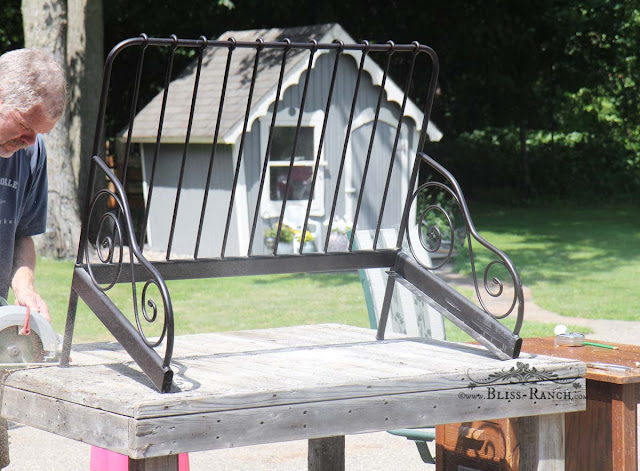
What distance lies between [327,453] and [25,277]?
140 centimetres

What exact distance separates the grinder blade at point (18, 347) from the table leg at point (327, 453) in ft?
4.76

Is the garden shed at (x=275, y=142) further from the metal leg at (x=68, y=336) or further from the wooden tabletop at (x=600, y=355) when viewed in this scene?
the metal leg at (x=68, y=336)

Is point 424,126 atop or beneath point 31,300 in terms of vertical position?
atop

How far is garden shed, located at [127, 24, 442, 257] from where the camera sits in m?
15.0

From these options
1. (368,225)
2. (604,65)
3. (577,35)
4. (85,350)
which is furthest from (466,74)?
(85,350)

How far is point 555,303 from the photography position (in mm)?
10578

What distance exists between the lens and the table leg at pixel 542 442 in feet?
9.29

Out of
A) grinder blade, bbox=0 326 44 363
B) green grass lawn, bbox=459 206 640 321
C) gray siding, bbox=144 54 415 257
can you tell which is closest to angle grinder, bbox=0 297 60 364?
grinder blade, bbox=0 326 44 363

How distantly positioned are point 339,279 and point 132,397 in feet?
34.9

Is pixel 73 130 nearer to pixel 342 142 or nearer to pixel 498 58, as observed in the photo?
pixel 342 142

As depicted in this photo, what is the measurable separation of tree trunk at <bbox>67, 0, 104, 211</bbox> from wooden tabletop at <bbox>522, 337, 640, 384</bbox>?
1178cm

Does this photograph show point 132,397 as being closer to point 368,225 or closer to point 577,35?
point 368,225

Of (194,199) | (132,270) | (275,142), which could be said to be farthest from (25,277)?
(194,199)

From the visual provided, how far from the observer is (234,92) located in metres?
15.5
